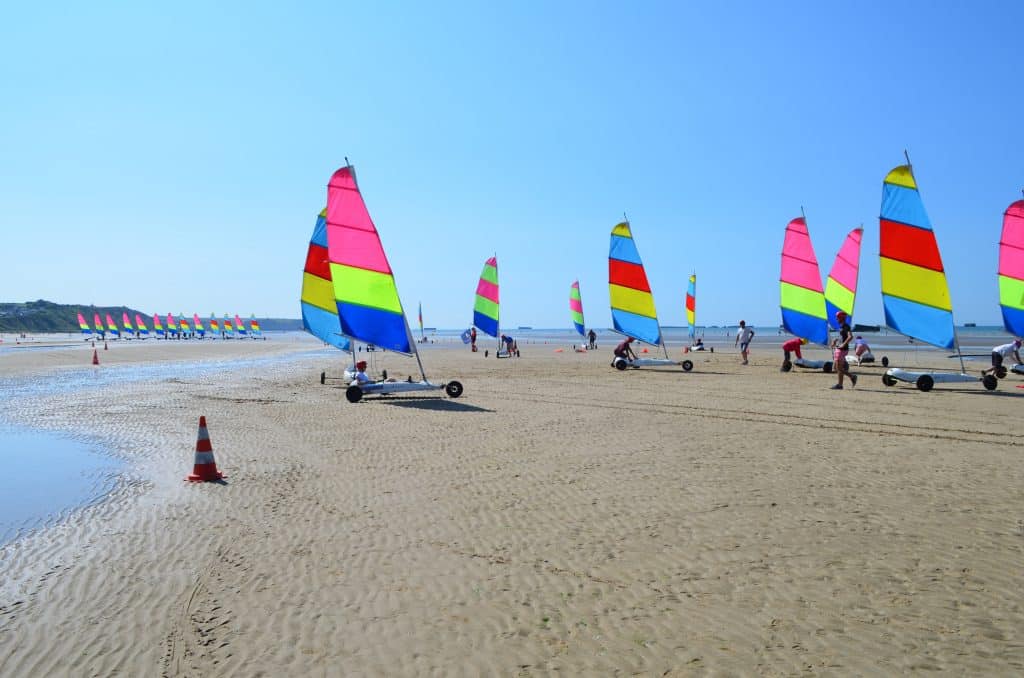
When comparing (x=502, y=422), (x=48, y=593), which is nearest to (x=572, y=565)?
(x=48, y=593)

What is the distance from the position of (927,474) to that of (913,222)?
1133cm

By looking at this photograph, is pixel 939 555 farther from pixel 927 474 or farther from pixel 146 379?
pixel 146 379

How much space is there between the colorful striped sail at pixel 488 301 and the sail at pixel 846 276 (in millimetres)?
17233

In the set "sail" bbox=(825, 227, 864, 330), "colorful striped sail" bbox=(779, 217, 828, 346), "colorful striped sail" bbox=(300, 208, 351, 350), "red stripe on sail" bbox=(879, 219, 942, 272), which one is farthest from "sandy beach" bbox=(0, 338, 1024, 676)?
"sail" bbox=(825, 227, 864, 330)

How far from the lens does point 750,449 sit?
8375 millimetres

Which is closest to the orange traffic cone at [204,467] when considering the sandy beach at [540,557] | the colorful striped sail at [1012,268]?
the sandy beach at [540,557]

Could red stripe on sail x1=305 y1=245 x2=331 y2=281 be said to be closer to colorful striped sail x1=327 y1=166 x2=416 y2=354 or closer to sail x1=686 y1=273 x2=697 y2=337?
colorful striped sail x1=327 y1=166 x2=416 y2=354

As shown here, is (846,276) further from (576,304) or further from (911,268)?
(576,304)

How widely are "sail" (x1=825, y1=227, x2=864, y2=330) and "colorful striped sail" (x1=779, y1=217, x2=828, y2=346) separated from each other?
51cm

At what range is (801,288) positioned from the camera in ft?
79.0

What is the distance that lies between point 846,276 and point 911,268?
8809 millimetres

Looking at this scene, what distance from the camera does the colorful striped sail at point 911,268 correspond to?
620 inches

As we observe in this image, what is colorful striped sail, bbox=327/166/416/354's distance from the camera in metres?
14.6

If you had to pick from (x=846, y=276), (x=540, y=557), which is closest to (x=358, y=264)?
(x=540, y=557)
